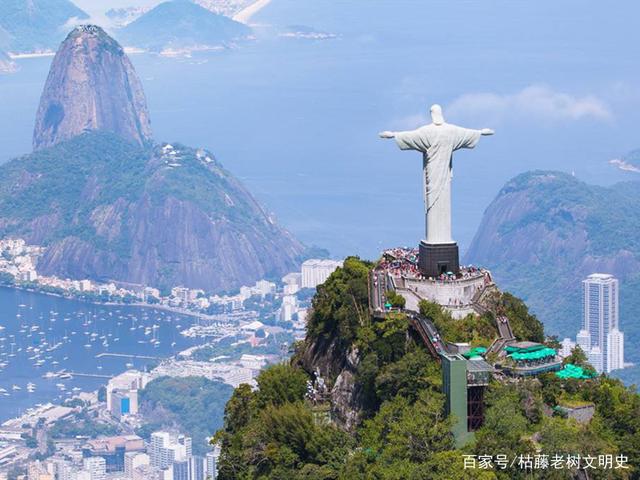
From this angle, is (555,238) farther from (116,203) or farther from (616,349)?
(116,203)

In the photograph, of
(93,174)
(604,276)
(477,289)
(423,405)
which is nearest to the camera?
(423,405)

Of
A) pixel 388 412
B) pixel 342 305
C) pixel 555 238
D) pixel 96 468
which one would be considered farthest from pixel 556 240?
pixel 388 412

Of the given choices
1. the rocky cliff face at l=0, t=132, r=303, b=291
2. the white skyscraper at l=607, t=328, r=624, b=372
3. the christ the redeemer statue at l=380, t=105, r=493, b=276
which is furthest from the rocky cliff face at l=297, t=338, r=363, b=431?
the rocky cliff face at l=0, t=132, r=303, b=291

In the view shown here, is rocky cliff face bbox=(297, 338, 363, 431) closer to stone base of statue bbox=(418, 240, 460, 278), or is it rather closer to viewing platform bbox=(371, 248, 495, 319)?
viewing platform bbox=(371, 248, 495, 319)

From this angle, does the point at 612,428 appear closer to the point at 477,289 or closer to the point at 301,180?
the point at 477,289

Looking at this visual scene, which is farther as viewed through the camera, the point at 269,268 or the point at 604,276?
the point at 269,268

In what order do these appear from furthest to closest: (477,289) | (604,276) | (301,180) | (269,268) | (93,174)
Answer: (301,180)
(93,174)
(269,268)
(604,276)
(477,289)

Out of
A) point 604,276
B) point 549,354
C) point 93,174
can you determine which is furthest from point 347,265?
point 93,174

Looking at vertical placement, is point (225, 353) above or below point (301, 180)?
below
